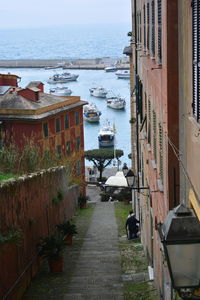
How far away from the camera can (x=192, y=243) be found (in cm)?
479

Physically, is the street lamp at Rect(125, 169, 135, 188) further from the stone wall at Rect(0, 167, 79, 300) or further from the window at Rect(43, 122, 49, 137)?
the window at Rect(43, 122, 49, 137)

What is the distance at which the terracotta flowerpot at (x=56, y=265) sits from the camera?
17672mm

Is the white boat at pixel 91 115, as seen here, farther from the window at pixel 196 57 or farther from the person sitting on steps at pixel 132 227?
the window at pixel 196 57

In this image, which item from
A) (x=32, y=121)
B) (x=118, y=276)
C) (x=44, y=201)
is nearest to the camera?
(x=118, y=276)

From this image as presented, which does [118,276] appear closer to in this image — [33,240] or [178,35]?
[33,240]

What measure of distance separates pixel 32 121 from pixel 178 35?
34909 mm

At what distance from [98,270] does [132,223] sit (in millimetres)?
5037

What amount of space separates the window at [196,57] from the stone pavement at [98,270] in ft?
28.6

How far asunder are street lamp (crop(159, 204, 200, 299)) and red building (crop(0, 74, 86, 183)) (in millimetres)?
35186

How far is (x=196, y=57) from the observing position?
7.04 metres

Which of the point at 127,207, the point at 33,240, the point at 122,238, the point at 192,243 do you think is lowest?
the point at 127,207

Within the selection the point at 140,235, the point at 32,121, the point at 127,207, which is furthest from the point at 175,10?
the point at 32,121

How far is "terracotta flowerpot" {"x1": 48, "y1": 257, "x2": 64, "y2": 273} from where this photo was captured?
58.0ft

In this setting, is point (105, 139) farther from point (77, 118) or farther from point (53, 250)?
point (53, 250)
